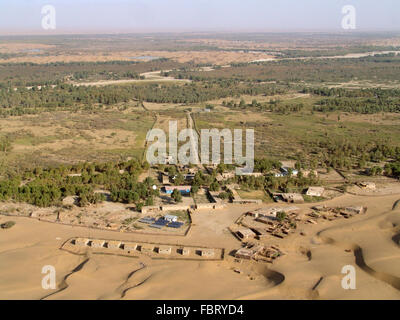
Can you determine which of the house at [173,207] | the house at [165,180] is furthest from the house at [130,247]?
the house at [165,180]

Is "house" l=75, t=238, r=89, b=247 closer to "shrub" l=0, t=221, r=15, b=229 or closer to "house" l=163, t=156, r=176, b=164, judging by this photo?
"shrub" l=0, t=221, r=15, b=229

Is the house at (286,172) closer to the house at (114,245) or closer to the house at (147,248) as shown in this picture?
the house at (147,248)

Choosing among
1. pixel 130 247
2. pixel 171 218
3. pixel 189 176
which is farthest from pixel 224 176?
pixel 130 247

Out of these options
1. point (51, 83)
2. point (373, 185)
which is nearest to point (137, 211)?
point (373, 185)

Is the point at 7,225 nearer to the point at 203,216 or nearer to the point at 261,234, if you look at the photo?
the point at 203,216

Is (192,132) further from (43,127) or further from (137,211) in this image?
(137,211)

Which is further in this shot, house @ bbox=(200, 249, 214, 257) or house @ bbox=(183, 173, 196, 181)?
house @ bbox=(183, 173, 196, 181)

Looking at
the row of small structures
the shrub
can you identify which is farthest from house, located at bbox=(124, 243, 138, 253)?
the shrub
